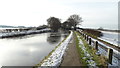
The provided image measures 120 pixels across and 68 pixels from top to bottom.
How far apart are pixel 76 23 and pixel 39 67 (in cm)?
7488

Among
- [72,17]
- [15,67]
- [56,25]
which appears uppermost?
[72,17]

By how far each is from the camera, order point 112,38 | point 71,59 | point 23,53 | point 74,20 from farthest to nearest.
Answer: point 74,20, point 112,38, point 23,53, point 71,59

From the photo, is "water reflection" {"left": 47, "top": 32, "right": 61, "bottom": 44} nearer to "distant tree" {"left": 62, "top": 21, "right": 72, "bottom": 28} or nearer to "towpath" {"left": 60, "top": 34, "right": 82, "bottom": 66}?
"towpath" {"left": 60, "top": 34, "right": 82, "bottom": 66}

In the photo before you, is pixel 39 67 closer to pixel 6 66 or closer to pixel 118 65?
pixel 6 66

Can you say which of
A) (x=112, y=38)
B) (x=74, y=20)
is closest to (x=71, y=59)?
(x=112, y=38)

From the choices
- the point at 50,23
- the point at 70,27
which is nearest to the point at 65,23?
the point at 70,27

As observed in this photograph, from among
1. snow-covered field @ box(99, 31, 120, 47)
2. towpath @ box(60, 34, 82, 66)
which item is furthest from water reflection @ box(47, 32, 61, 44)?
towpath @ box(60, 34, 82, 66)

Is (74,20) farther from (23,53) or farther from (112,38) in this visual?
(23,53)

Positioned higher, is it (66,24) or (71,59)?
(66,24)

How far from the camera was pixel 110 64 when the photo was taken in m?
7.32

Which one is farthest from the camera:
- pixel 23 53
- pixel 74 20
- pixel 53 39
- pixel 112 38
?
pixel 74 20

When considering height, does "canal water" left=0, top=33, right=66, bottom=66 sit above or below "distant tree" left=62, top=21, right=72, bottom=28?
below

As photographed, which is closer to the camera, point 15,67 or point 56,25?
point 15,67

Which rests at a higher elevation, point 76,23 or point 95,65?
point 76,23
